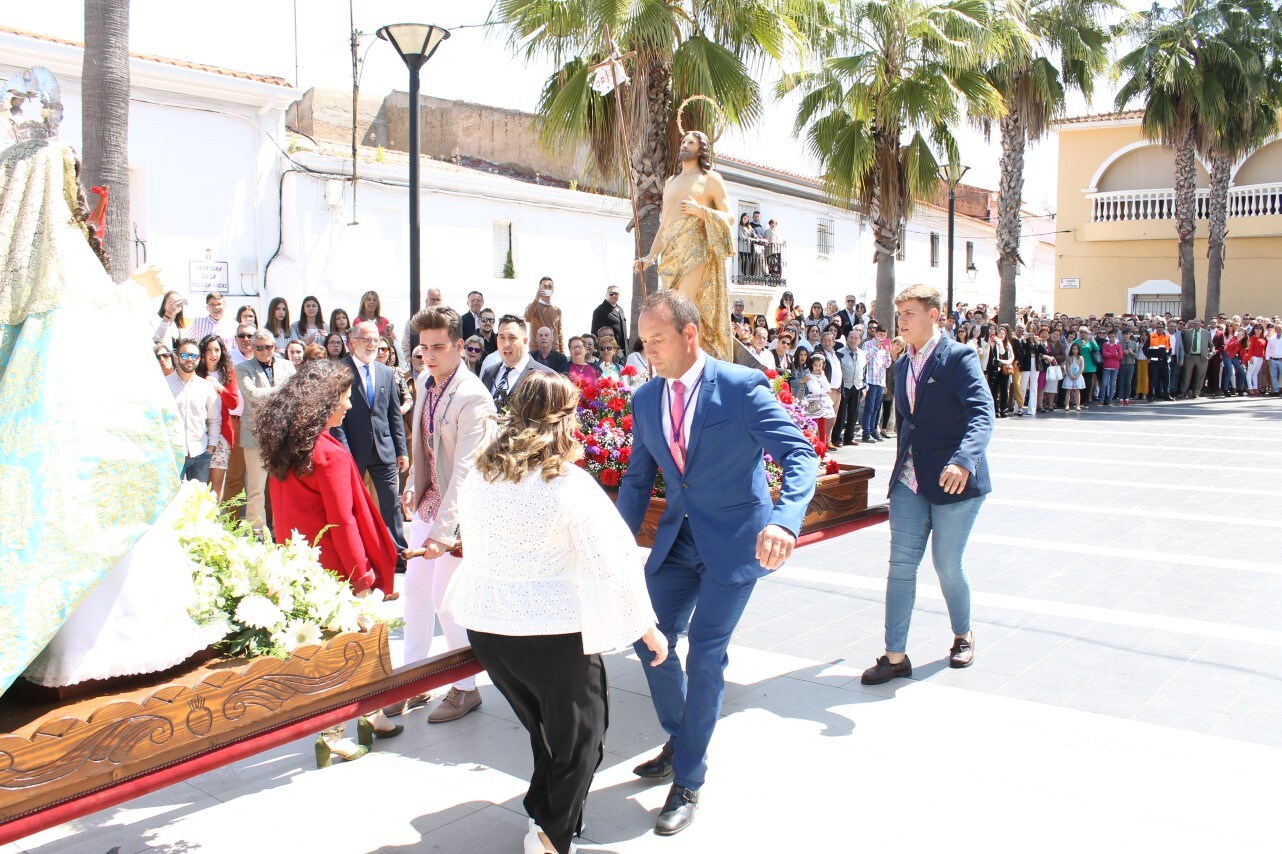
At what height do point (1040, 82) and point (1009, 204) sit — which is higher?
point (1040, 82)

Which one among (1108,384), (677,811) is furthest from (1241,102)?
(677,811)

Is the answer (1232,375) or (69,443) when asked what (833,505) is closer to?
(69,443)

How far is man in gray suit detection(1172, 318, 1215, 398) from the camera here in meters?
25.1

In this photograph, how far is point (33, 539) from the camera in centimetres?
269

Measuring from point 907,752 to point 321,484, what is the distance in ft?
9.17

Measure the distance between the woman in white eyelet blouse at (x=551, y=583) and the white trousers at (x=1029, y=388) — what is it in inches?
745

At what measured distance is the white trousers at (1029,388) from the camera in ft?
67.7

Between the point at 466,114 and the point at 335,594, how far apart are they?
25.5m

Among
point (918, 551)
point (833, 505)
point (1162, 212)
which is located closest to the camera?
point (918, 551)

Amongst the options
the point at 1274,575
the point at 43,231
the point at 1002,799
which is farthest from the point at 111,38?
the point at 1274,575

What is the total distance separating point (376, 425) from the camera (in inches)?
285

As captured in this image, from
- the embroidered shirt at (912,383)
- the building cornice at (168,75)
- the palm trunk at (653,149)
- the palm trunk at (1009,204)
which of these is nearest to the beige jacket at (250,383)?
the palm trunk at (653,149)

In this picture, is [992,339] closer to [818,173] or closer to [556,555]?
[818,173]

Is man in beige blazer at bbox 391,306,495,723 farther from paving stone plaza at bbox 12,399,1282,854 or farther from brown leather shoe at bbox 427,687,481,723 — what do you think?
paving stone plaza at bbox 12,399,1282,854
